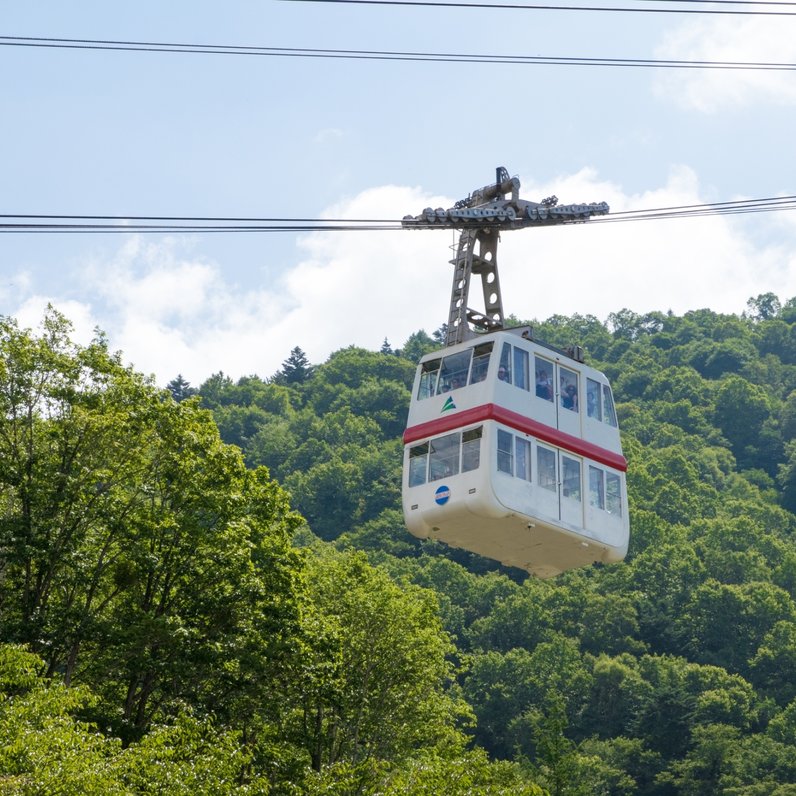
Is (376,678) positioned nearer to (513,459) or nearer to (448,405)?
(448,405)

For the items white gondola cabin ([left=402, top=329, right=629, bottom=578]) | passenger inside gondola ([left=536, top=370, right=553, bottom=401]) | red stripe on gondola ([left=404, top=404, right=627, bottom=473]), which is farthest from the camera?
passenger inside gondola ([left=536, top=370, right=553, bottom=401])

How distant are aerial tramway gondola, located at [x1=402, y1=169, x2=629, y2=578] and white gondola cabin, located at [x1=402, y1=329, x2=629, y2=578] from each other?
2cm

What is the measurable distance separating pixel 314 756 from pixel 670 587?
363 feet

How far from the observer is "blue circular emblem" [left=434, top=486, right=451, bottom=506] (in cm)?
3703

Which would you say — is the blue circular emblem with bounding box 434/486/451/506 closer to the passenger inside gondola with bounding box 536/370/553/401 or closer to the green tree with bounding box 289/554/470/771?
the passenger inside gondola with bounding box 536/370/553/401

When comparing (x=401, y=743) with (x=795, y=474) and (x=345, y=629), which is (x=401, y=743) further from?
(x=795, y=474)

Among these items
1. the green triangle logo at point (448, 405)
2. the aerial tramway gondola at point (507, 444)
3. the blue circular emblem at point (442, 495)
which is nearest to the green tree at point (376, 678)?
the aerial tramway gondola at point (507, 444)

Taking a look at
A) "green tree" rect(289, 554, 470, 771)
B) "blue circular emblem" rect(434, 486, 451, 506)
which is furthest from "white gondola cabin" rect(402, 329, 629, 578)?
"green tree" rect(289, 554, 470, 771)

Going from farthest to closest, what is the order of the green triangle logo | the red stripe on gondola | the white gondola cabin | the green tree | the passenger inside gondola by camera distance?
the green tree < the passenger inside gondola < the green triangle logo < the red stripe on gondola < the white gondola cabin

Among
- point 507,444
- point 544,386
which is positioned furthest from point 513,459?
point 544,386

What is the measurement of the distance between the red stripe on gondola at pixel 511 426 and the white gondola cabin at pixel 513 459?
0.07ft

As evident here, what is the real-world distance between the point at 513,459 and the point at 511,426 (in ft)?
2.60

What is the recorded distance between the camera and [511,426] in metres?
37.8

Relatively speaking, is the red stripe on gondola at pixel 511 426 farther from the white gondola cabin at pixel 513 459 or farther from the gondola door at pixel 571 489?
the gondola door at pixel 571 489
